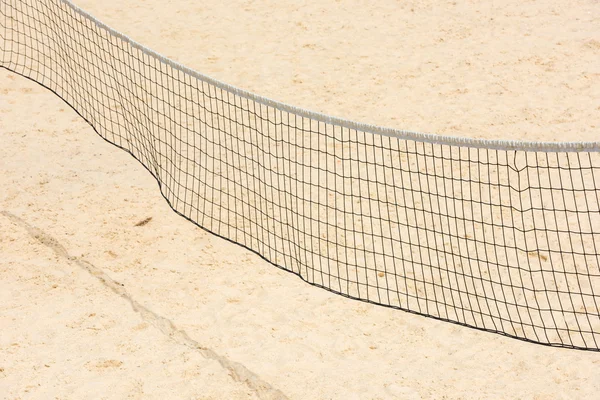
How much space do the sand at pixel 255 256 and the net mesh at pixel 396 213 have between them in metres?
0.25

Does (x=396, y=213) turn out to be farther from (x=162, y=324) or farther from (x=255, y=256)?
(x=162, y=324)

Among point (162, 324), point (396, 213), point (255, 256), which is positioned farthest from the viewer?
point (396, 213)

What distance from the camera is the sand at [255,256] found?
5523mm

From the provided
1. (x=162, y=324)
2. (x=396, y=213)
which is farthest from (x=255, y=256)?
(x=396, y=213)

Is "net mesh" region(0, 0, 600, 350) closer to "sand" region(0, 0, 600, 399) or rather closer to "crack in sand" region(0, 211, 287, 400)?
"sand" region(0, 0, 600, 399)

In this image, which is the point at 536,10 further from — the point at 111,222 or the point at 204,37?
the point at 111,222

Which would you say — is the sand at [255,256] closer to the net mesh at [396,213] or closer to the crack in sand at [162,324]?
the crack in sand at [162,324]

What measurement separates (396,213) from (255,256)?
1.40 meters

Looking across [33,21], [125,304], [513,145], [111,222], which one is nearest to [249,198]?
[111,222]

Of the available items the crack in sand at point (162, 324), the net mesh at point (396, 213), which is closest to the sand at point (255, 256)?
the crack in sand at point (162, 324)

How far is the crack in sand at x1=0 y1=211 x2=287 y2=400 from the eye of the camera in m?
5.42

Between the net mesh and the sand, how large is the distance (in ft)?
0.81

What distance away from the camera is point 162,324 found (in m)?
6.05

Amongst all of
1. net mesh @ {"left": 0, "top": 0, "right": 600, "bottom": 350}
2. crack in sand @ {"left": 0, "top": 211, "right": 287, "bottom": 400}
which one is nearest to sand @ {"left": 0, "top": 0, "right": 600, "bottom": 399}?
crack in sand @ {"left": 0, "top": 211, "right": 287, "bottom": 400}
